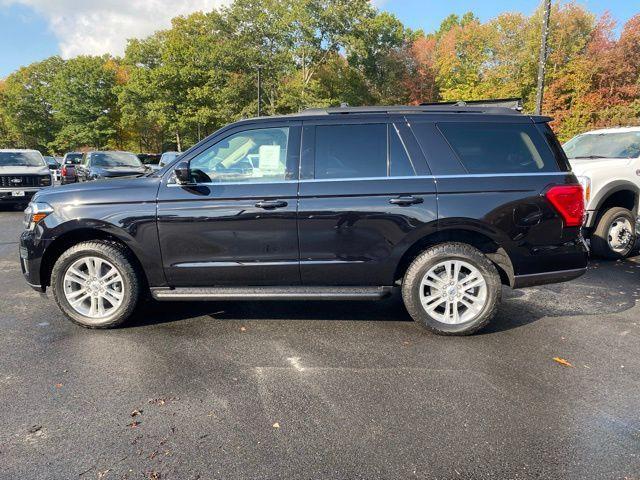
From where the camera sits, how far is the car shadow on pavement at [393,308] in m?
4.57

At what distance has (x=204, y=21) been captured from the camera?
4869cm

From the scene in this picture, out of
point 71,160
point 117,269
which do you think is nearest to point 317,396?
point 117,269

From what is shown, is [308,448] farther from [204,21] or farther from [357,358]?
[204,21]

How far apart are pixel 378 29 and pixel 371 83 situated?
5062 mm

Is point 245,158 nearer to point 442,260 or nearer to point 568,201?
point 442,260

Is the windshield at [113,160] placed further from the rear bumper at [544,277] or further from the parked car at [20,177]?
the rear bumper at [544,277]

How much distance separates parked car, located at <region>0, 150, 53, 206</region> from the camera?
42.5ft

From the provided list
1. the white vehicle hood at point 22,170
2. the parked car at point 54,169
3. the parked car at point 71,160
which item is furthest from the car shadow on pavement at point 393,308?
the parked car at point 71,160

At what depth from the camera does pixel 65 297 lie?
4227 mm

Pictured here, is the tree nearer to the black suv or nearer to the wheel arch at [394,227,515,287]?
the black suv

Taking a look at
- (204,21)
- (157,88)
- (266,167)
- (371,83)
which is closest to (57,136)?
(157,88)

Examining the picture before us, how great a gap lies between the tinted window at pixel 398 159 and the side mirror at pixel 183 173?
179cm

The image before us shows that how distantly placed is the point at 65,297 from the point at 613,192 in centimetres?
732

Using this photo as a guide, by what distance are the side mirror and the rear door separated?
100 centimetres
